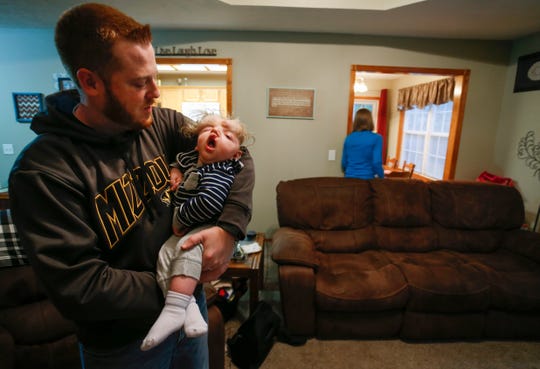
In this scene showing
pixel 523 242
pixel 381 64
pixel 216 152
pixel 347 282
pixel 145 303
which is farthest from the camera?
pixel 381 64

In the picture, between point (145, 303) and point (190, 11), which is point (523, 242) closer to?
point (145, 303)

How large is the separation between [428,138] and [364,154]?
9.23ft

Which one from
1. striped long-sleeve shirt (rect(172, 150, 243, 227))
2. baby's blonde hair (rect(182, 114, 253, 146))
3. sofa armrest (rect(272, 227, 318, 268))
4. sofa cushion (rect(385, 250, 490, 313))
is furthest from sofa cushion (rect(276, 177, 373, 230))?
striped long-sleeve shirt (rect(172, 150, 243, 227))

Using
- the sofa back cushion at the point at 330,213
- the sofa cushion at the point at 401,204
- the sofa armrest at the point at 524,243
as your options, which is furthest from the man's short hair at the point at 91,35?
the sofa armrest at the point at 524,243

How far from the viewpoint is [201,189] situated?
88 centimetres

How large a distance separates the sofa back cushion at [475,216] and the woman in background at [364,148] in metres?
0.73

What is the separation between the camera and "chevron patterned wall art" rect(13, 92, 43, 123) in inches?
134

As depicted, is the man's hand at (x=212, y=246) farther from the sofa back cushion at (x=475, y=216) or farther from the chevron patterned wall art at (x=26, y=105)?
the chevron patterned wall art at (x=26, y=105)

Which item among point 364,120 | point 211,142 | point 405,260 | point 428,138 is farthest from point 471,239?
point 428,138

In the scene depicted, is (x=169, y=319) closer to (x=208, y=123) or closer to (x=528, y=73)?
(x=208, y=123)

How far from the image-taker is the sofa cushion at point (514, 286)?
1.91 meters

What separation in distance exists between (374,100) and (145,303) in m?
7.31

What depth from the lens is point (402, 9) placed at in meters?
2.53

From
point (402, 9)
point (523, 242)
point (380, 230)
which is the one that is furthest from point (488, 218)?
point (402, 9)
